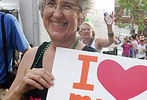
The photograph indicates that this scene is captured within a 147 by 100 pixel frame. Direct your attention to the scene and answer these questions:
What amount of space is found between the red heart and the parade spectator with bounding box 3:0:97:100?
271 mm

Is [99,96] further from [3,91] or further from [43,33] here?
[43,33]

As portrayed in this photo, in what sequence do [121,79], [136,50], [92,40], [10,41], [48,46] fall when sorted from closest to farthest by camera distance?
[121,79], [48,46], [10,41], [92,40], [136,50]

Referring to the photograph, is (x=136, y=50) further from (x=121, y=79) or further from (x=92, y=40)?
(x=121, y=79)

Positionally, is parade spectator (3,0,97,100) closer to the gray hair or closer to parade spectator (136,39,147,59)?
the gray hair

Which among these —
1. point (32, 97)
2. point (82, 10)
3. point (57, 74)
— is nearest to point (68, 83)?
point (57, 74)

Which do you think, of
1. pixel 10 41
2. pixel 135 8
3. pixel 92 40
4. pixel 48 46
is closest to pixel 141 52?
pixel 92 40

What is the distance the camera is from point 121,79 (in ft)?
3.45

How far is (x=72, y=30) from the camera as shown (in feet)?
3.83

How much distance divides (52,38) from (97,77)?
352mm

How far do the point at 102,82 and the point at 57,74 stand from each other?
25cm

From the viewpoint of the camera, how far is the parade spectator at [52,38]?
3.51ft

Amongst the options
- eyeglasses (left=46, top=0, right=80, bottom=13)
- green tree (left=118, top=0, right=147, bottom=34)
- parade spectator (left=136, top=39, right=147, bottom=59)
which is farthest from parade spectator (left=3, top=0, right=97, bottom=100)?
green tree (left=118, top=0, right=147, bottom=34)

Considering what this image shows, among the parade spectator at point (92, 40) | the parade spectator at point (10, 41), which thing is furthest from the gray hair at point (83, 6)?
the parade spectator at point (92, 40)

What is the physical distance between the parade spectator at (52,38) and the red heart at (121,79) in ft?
0.89
